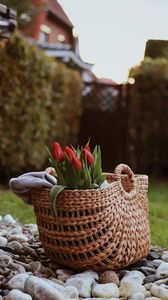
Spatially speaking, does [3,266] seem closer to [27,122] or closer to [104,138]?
[27,122]

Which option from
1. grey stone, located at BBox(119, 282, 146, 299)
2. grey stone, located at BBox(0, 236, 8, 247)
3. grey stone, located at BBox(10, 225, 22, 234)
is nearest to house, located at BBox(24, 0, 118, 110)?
grey stone, located at BBox(10, 225, 22, 234)

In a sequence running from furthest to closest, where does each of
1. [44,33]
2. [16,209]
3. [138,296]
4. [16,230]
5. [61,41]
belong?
[61,41] → [44,33] → [16,209] → [16,230] → [138,296]

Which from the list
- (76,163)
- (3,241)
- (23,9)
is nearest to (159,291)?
(76,163)

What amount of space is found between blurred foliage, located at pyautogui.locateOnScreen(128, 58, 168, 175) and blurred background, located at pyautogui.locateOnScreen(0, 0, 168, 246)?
1 centimetres

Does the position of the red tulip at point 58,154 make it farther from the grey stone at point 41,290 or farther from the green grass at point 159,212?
the green grass at point 159,212

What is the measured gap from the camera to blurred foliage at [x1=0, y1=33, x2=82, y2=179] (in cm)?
562

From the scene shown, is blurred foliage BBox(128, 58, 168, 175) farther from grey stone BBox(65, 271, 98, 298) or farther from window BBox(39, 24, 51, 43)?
grey stone BBox(65, 271, 98, 298)

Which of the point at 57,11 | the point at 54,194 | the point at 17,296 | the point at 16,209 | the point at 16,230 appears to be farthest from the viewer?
the point at 57,11

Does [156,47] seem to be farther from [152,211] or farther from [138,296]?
[138,296]

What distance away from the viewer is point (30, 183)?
2.47 m

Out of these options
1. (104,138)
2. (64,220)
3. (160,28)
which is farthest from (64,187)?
(104,138)

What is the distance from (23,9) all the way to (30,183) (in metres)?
6.15

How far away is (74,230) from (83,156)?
343 millimetres

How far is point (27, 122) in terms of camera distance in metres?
5.95
